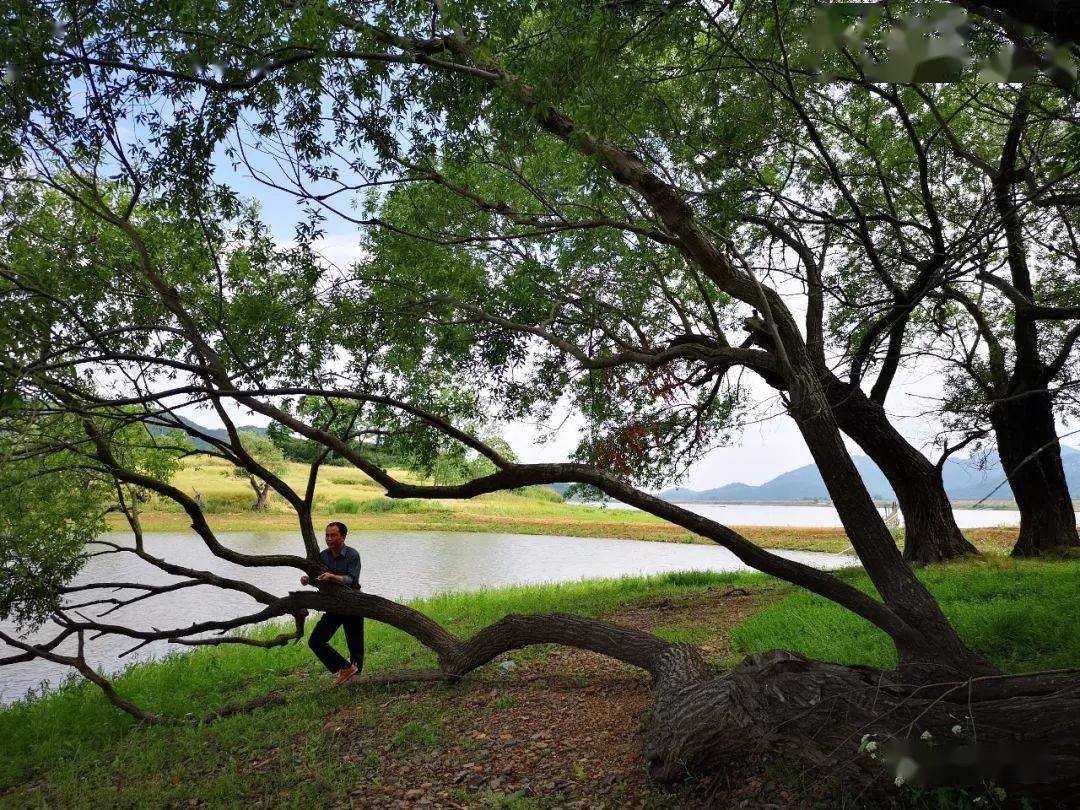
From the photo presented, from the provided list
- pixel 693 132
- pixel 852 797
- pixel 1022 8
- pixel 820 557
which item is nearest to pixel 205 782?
pixel 852 797

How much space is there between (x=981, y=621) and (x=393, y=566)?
13058mm

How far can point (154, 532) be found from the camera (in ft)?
77.4

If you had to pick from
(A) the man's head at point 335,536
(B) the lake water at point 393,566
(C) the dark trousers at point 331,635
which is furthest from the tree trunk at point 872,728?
(B) the lake water at point 393,566

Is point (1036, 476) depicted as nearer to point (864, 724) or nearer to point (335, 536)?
point (864, 724)

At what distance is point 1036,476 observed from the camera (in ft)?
34.8

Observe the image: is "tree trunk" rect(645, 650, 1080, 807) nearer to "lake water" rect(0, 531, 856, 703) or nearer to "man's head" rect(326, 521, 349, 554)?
"man's head" rect(326, 521, 349, 554)

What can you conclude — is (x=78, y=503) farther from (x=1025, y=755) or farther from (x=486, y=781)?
(x=1025, y=755)

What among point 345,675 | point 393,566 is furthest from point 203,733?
Answer: point 393,566

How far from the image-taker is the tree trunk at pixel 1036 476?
10.4m

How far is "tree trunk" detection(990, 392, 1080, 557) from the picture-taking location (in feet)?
34.1

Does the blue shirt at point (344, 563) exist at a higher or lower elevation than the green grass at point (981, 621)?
higher

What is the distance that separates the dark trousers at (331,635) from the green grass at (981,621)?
402 cm

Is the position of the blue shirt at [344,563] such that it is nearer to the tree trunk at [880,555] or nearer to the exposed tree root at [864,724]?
the exposed tree root at [864,724]

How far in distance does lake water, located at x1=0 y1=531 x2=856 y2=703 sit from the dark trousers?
481 centimetres
